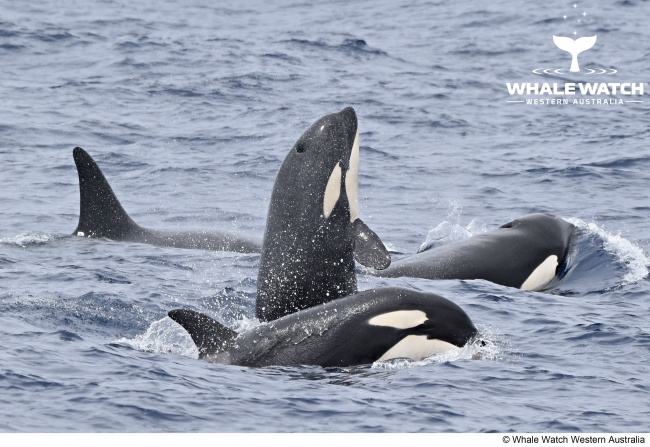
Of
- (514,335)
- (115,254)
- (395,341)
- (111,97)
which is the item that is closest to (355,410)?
(395,341)

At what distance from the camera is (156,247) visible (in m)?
16.5

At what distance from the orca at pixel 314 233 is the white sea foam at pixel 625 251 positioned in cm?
578

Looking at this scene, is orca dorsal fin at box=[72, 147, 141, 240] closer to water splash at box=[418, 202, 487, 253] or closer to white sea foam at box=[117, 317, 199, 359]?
water splash at box=[418, 202, 487, 253]

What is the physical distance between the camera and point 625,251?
16.7 meters

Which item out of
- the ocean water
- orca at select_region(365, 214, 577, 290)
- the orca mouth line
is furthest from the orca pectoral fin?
the orca mouth line

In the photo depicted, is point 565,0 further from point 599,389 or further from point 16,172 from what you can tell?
point 599,389

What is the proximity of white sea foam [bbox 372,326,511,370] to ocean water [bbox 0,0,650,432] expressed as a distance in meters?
0.03

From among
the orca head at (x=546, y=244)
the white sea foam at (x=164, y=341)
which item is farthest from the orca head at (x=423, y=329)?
the orca head at (x=546, y=244)

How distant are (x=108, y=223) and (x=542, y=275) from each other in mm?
6938

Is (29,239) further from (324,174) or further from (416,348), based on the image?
(416,348)

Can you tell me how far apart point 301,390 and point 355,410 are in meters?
0.58

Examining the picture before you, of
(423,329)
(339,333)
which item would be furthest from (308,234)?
(423,329)

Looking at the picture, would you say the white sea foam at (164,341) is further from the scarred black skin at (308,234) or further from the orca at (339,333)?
the scarred black skin at (308,234)

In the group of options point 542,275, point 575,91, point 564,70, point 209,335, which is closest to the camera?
point 209,335
